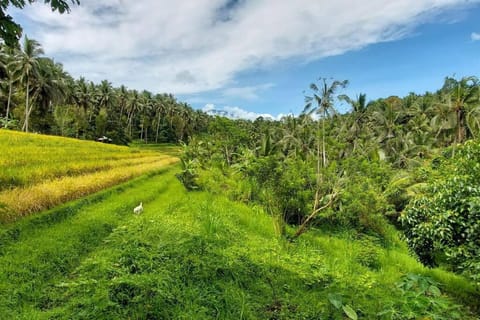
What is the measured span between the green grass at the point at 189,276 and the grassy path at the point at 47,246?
21 millimetres

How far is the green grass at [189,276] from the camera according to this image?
16.2ft

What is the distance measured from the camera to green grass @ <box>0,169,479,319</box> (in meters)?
4.93

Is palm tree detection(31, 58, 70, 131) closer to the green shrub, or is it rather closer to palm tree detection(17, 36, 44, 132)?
palm tree detection(17, 36, 44, 132)

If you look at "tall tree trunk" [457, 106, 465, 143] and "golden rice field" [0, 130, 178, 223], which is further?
"tall tree trunk" [457, 106, 465, 143]

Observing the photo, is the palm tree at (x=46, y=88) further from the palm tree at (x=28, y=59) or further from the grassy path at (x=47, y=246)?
the grassy path at (x=47, y=246)

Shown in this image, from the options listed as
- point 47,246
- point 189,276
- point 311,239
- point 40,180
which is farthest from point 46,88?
point 189,276

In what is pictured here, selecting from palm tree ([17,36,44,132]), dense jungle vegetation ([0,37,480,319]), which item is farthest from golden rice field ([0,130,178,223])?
palm tree ([17,36,44,132])

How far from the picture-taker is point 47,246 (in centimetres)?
726

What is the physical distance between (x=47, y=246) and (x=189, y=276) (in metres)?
3.73

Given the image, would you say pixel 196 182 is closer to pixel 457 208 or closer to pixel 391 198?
pixel 391 198

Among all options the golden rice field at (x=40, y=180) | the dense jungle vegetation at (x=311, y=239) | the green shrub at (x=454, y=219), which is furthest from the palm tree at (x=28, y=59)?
the green shrub at (x=454, y=219)

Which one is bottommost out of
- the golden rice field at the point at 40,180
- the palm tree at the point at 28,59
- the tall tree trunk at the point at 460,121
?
the golden rice field at the point at 40,180

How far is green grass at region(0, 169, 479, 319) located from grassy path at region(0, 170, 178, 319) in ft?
0.07

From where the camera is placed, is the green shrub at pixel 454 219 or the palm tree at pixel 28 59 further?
the palm tree at pixel 28 59
